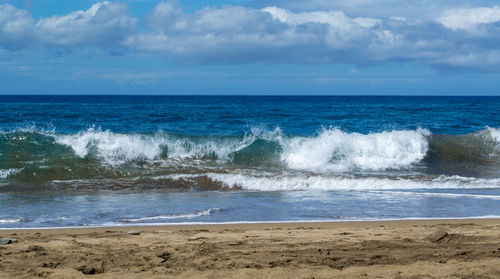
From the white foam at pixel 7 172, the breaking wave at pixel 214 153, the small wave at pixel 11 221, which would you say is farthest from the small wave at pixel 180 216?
the white foam at pixel 7 172

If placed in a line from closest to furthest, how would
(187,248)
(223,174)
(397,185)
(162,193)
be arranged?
(187,248) < (162,193) < (397,185) < (223,174)

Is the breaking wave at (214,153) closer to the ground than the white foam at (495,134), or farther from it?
closer to the ground

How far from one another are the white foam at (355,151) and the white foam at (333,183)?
7.32 ft

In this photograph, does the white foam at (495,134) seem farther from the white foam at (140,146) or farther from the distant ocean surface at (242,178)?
the white foam at (140,146)

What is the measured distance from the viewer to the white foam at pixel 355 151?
15.2 meters

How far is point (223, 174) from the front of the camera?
41.7 feet

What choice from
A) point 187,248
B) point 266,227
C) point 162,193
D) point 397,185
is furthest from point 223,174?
point 187,248

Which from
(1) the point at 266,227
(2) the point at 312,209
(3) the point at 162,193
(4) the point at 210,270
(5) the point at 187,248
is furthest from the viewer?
(3) the point at 162,193

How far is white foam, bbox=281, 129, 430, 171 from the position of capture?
49.9 ft

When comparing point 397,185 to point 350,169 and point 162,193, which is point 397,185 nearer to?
point 350,169

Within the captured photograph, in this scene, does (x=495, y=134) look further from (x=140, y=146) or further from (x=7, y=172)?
(x=7, y=172)

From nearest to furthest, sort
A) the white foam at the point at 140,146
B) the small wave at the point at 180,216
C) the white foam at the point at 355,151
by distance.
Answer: the small wave at the point at 180,216
the white foam at the point at 140,146
the white foam at the point at 355,151

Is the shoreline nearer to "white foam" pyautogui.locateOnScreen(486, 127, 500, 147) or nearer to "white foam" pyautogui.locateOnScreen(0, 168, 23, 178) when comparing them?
"white foam" pyautogui.locateOnScreen(0, 168, 23, 178)

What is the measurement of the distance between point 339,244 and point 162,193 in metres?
5.88
